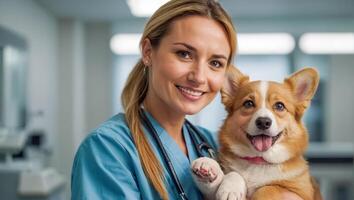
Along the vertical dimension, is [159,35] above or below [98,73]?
below

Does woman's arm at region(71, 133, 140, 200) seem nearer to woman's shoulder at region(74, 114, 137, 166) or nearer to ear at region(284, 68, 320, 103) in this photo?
woman's shoulder at region(74, 114, 137, 166)

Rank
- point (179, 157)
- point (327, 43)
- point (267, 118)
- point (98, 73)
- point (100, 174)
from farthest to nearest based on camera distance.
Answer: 1. point (98, 73)
2. point (327, 43)
3. point (179, 157)
4. point (267, 118)
5. point (100, 174)

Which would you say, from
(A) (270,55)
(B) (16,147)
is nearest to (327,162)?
(A) (270,55)

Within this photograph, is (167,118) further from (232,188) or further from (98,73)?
(98,73)

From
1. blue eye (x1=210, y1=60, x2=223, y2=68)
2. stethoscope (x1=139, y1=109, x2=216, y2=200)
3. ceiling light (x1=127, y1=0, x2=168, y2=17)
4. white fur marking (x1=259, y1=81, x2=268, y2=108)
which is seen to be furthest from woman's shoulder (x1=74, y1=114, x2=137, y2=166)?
ceiling light (x1=127, y1=0, x2=168, y2=17)

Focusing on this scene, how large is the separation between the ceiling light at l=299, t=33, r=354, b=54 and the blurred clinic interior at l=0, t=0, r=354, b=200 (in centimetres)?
1

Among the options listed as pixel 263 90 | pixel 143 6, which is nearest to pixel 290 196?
pixel 263 90

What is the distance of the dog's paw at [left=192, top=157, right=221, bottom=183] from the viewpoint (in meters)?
1.16

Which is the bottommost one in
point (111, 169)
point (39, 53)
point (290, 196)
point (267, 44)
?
point (290, 196)

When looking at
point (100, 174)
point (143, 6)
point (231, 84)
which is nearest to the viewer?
point (100, 174)

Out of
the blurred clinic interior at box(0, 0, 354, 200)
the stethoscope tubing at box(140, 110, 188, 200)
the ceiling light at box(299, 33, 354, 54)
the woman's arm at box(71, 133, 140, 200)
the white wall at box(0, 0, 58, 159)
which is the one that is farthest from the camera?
the ceiling light at box(299, 33, 354, 54)

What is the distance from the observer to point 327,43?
560cm

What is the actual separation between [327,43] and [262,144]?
4.83m

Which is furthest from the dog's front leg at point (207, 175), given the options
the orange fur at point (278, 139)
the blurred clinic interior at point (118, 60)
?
the blurred clinic interior at point (118, 60)
